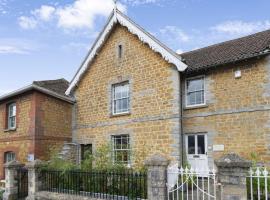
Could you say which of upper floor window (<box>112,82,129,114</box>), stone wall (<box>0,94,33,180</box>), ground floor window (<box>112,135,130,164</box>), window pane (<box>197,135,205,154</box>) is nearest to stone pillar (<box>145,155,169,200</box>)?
window pane (<box>197,135,205,154</box>)

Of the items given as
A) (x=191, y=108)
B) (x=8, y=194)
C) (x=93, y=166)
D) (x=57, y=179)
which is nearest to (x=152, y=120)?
(x=191, y=108)

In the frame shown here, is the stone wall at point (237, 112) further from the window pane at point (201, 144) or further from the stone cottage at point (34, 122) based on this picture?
the stone cottage at point (34, 122)

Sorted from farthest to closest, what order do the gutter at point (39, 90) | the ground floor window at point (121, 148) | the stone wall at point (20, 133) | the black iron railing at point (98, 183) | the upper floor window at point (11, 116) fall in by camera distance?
the upper floor window at point (11, 116) → the stone wall at point (20, 133) → the gutter at point (39, 90) → the ground floor window at point (121, 148) → the black iron railing at point (98, 183)

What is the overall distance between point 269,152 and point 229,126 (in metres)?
1.96

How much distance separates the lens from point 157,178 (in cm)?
973

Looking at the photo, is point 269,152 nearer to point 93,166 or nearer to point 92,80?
point 93,166

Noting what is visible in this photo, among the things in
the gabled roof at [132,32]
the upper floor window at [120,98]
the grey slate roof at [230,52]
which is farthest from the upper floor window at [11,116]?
the grey slate roof at [230,52]

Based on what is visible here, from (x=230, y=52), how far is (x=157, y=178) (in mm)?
8129

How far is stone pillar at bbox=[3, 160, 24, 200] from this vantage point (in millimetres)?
14777

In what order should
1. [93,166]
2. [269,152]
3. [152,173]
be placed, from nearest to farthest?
1. [152,173]
2. [269,152]
3. [93,166]

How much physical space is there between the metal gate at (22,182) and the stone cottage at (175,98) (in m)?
4.16

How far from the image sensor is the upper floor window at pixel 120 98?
56.5 ft

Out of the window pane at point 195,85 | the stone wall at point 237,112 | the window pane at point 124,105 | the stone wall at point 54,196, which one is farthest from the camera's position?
the window pane at point 124,105

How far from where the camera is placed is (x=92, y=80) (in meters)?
19.0
